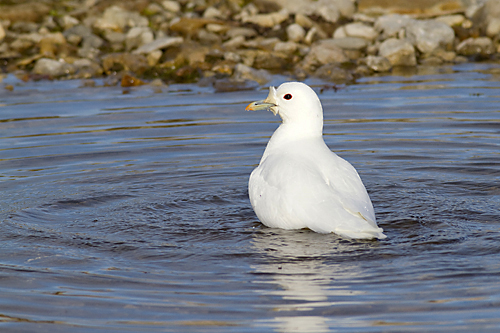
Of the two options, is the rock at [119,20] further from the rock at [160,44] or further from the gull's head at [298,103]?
the gull's head at [298,103]

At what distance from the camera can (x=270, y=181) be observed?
6.98 m

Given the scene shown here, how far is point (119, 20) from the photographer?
63.9 feet

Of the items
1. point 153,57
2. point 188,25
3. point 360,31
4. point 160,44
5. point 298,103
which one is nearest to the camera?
point 298,103

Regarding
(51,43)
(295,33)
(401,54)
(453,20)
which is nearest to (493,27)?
(453,20)

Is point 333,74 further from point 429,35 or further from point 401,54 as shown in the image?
point 429,35

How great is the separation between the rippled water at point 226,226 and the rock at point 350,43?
13.4 ft

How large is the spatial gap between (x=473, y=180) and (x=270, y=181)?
2.85 metres

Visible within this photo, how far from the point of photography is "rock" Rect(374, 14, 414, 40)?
17.4m

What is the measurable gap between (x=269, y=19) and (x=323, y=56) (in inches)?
118

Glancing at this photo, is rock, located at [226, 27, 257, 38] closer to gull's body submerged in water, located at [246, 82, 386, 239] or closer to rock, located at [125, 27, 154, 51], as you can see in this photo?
rock, located at [125, 27, 154, 51]

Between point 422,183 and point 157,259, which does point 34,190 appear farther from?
point 422,183

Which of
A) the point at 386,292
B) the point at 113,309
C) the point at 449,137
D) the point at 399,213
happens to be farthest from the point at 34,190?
the point at 449,137

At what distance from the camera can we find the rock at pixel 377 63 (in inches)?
627

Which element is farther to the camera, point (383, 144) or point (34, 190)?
point (383, 144)
